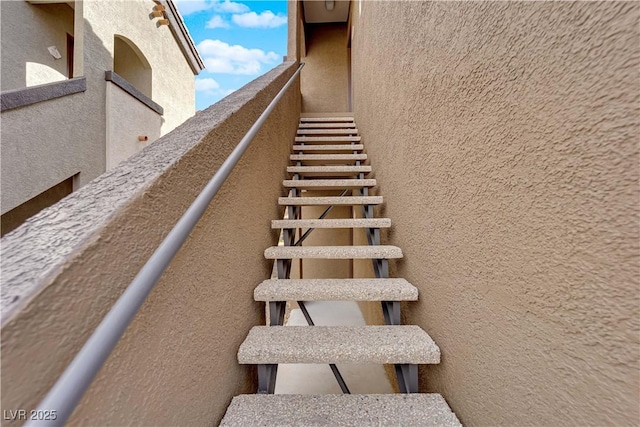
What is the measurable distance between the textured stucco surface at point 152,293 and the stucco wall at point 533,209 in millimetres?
753

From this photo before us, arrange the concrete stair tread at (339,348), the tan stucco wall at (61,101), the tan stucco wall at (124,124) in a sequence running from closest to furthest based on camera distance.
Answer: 1. the concrete stair tread at (339,348)
2. the tan stucco wall at (61,101)
3. the tan stucco wall at (124,124)

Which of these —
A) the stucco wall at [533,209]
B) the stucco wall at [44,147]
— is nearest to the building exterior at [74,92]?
the stucco wall at [44,147]

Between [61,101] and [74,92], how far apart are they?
0.66ft

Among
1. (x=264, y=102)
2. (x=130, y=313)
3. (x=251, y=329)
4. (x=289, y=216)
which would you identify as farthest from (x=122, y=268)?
(x=289, y=216)

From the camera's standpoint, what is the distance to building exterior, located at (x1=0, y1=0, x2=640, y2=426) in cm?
40

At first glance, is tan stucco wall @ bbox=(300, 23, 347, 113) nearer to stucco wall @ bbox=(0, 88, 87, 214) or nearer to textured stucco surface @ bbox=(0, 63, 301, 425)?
stucco wall @ bbox=(0, 88, 87, 214)

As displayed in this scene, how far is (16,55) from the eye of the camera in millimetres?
2930

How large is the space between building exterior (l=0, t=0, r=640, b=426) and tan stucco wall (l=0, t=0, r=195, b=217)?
77.8 inches

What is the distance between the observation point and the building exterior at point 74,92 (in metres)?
2.03

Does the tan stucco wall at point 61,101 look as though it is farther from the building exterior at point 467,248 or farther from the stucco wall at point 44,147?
the building exterior at point 467,248

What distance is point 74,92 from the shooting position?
99.0 inches

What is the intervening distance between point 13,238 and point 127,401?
331 mm

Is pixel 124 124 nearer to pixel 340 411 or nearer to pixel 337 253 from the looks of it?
pixel 337 253

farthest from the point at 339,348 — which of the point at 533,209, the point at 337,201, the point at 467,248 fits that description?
the point at 337,201
